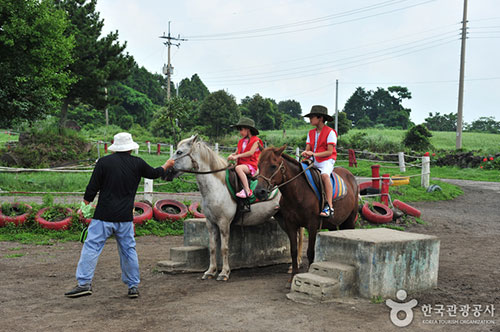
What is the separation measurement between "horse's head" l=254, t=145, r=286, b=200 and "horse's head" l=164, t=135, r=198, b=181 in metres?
1.12

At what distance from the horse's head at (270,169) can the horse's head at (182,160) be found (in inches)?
44.2

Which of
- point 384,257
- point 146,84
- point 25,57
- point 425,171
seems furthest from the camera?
point 146,84

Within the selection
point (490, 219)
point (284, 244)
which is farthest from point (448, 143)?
point (284, 244)

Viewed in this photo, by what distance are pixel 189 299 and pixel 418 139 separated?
28710mm

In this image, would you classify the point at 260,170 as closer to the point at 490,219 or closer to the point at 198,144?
the point at 198,144

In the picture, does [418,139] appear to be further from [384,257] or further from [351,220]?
[384,257]

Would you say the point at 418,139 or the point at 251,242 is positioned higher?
the point at 418,139

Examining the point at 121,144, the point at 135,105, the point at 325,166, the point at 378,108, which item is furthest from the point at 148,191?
the point at 378,108

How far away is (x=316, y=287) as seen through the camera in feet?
16.5

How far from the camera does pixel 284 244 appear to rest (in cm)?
781

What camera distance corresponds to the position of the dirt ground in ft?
14.1

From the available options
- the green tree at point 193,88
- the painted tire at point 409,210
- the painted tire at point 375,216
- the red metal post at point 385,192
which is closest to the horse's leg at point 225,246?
the painted tire at point 375,216

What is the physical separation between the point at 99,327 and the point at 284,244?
4.15 m

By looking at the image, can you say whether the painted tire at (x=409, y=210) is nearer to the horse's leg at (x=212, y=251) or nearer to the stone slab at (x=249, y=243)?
the stone slab at (x=249, y=243)
